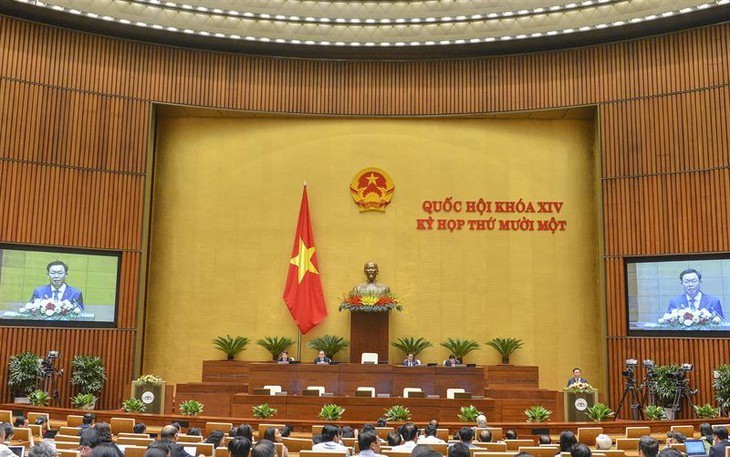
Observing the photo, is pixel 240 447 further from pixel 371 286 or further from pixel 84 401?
pixel 371 286

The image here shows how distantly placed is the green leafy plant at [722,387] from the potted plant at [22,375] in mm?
12047

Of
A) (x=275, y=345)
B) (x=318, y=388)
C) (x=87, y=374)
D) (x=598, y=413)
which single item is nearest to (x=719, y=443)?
(x=598, y=413)

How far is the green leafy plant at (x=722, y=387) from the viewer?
40.0 ft

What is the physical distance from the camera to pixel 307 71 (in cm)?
1617

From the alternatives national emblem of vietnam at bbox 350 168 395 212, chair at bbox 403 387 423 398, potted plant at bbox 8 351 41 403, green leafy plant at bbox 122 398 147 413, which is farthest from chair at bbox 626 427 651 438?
potted plant at bbox 8 351 41 403

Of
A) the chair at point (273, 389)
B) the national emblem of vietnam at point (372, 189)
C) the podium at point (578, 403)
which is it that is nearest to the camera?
the podium at point (578, 403)

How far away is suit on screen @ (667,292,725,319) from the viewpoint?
13414mm

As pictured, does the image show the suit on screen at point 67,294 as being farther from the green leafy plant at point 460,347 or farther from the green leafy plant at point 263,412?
the green leafy plant at point 460,347

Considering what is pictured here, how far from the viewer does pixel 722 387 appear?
484 inches

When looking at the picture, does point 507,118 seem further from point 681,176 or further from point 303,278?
point 303,278

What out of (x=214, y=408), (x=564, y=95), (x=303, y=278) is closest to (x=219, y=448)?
(x=214, y=408)

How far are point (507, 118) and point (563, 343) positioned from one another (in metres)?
5.14

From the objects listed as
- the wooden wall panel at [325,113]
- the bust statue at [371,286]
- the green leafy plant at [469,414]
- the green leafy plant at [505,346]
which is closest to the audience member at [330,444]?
the green leafy plant at [469,414]

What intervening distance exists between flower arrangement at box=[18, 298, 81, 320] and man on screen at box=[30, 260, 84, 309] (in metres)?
0.08
